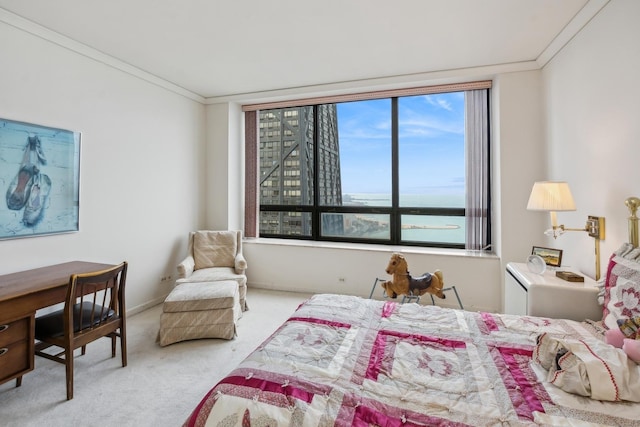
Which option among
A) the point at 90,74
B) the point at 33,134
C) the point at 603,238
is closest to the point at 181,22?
the point at 90,74

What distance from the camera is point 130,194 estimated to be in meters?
3.31

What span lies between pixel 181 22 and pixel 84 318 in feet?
7.89

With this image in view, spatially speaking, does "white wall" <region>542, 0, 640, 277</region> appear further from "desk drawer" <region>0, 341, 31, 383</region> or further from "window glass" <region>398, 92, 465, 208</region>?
"desk drawer" <region>0, 341, 31, 383</region>

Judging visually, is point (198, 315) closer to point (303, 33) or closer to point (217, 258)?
point (217, 258)

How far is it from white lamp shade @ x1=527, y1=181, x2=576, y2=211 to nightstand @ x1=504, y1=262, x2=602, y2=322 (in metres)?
0.52

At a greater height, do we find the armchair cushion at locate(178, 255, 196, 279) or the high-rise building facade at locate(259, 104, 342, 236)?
the high-rise building facade at locate(259, 104, 342, 236)

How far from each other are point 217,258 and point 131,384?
1.77 metres

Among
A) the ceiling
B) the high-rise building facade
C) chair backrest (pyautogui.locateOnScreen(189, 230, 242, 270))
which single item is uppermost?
the ceiling

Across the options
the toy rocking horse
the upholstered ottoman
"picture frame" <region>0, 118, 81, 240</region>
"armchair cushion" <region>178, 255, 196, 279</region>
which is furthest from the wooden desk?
the toy rocking horse

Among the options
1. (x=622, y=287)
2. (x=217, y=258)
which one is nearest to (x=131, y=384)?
(x=217, y=258)

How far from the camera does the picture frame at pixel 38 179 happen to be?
233 cm

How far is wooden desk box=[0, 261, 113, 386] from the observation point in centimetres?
178

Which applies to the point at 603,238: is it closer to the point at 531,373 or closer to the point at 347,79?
the point at 531,373

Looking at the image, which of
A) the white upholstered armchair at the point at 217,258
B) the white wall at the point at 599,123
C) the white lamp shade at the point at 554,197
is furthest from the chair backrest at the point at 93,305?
the white wall at the point at 599,123
